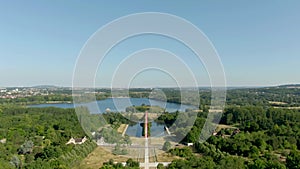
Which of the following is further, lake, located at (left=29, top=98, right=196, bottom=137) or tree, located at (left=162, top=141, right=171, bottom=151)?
tree, located at (left=162, top=141, right=171, bottom=151)

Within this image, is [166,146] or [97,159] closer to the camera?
[97,159]

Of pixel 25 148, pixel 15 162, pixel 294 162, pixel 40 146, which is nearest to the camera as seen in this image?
pixel 294 162

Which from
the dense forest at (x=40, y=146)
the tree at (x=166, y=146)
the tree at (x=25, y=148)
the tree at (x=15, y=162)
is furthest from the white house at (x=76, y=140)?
the tree at (x=166, y=146)

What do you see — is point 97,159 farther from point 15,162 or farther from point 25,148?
point 25,148

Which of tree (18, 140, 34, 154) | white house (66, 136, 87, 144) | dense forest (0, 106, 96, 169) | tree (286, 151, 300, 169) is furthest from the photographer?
white house (66, 136, 87, 144)

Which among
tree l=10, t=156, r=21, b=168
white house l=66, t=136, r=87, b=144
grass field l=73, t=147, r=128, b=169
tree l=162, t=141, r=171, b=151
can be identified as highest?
tree l=162, t=141, r=171, b=151

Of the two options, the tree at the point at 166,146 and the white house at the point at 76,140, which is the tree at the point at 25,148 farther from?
the tree at the point at 166,146

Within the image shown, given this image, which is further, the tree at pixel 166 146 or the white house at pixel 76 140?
the white house at pixel 76 140

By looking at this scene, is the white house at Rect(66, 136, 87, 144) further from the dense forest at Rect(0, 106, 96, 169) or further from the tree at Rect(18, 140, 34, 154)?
the tree at Rect(18, 140, 34, 154)

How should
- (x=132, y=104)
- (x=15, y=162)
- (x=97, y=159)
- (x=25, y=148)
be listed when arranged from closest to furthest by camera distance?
(x=15, y=162) → (x=97, y=159) → (x=132, y=104) → (x=25, y=148)

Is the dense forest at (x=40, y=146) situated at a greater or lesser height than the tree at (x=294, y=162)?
lesser

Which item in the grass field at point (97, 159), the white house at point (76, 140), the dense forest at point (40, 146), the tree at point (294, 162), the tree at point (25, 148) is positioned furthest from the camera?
the white house at point (76, 140)

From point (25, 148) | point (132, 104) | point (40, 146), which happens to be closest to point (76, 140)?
point (40, 146)

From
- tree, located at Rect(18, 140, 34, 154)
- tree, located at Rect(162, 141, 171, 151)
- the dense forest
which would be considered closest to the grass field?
the dense forest
